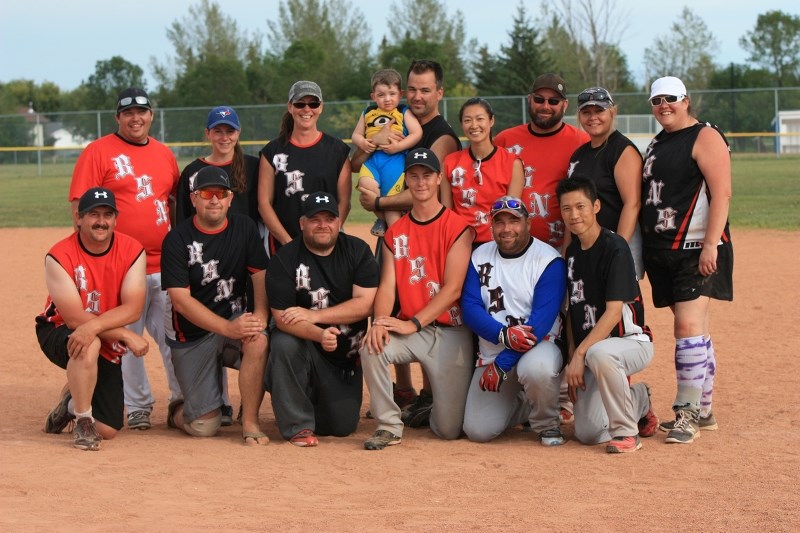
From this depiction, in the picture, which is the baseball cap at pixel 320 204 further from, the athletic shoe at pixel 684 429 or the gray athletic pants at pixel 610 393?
the athletic shoe at pixel 684 429

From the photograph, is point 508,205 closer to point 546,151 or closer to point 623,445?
point 546,151

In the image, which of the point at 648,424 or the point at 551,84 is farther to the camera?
the point at 551,84

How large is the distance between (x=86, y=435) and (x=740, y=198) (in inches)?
684

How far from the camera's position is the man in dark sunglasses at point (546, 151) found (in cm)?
632

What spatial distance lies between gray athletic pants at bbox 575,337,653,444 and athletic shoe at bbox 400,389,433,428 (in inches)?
41.6

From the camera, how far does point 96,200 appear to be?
604 centimetres

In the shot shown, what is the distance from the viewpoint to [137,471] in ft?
17.8

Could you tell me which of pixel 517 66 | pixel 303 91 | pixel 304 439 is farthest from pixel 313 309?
pixel 517 66

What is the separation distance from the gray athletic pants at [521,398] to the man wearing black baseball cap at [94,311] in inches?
79.1

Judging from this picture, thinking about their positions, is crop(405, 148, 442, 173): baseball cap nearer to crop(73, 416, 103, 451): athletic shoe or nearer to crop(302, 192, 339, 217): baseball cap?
crop(302, 192, 339, 217): baseball cap

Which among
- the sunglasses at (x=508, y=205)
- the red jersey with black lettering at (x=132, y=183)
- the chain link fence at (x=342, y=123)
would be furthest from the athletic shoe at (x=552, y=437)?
the chain link fence at (x=342, y=123)

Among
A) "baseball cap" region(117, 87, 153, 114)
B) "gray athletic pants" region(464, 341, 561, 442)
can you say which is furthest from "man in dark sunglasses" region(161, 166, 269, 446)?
"gray athletic pants" region(464, 341, 561, 442)

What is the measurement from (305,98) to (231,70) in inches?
1966

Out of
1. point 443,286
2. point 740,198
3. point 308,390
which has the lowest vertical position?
point 308,390
